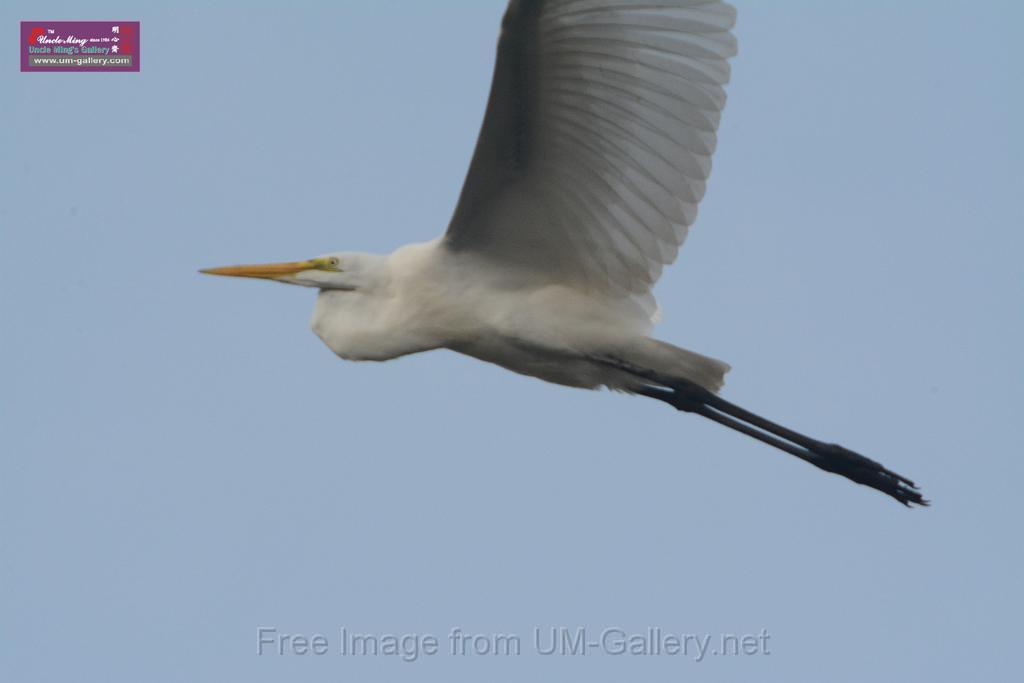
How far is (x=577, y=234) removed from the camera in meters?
8.46

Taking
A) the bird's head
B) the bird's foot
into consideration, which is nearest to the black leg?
the bird's foot

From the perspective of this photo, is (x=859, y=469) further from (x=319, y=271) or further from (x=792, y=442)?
(x=319, y=271)

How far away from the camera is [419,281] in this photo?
8.52 metres

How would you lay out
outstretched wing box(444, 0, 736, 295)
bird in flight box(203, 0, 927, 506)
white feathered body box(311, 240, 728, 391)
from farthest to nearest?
white feathered body box(311, 240, 728, 391) → bird in flight box(203, 0, 927, 506) → outstretched wing box(444, 0, 736, 295)

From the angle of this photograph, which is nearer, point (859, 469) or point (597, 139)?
point (597, 139)

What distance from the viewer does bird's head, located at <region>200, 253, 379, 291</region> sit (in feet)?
28.8

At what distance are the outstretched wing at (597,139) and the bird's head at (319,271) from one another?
2.11 ft

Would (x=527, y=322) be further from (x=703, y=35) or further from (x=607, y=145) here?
(x=703, y=35)

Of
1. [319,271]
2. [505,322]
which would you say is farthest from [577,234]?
[319,271]

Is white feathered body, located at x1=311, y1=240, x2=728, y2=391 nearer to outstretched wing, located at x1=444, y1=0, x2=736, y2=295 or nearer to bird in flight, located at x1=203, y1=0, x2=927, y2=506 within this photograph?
bird in flight, located at x1=203, y1=0, x2=927, y2=506

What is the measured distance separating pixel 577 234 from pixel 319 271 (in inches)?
60.6

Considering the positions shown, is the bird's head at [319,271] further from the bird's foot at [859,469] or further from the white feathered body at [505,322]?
the bird's foot at [859,469]

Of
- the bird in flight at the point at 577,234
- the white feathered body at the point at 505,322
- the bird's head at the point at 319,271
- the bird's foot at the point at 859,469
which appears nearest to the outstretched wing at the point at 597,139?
the bird in flight at the point at 577,234

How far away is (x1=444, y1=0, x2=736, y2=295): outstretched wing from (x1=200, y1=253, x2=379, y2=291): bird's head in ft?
2.11
